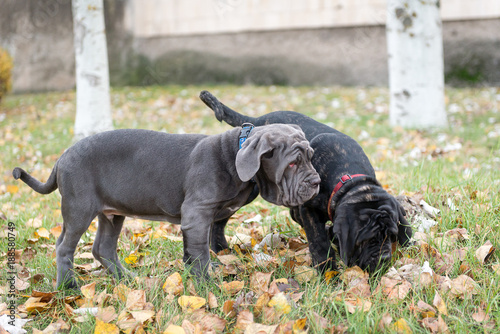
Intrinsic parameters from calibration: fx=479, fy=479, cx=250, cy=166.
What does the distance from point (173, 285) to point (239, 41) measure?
1177 centimetres

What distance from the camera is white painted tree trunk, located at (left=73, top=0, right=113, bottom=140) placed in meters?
7.40

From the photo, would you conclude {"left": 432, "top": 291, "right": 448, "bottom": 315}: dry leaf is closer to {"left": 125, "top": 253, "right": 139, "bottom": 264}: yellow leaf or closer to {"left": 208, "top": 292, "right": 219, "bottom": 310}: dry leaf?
{"left": 208, "top": 292, "right": 219, "bottom": 310}: dry leaf

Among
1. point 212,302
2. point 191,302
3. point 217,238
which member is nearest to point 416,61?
point 217,238

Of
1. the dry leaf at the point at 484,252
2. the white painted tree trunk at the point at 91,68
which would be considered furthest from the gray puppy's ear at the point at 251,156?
the white painted tree trunk at the point at 91,68

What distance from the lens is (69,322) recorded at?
286 centimetres

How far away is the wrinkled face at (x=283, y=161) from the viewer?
9.51 feet

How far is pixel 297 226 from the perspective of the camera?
4211mm

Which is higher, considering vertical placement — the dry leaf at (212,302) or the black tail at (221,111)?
the black tail at (221,111)

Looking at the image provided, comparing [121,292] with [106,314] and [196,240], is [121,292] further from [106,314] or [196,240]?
[196,240]

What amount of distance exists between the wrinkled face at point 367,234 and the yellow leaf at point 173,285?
1.05 m

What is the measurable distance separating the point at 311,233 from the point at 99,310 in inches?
58.3

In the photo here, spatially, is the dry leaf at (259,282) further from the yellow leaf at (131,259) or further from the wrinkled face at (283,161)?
A: the yellow leaf at (131,259)

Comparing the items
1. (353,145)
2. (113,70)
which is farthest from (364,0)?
(353,145)

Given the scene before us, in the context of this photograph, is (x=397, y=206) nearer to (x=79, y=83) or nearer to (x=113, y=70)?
(x=79, y=83)
